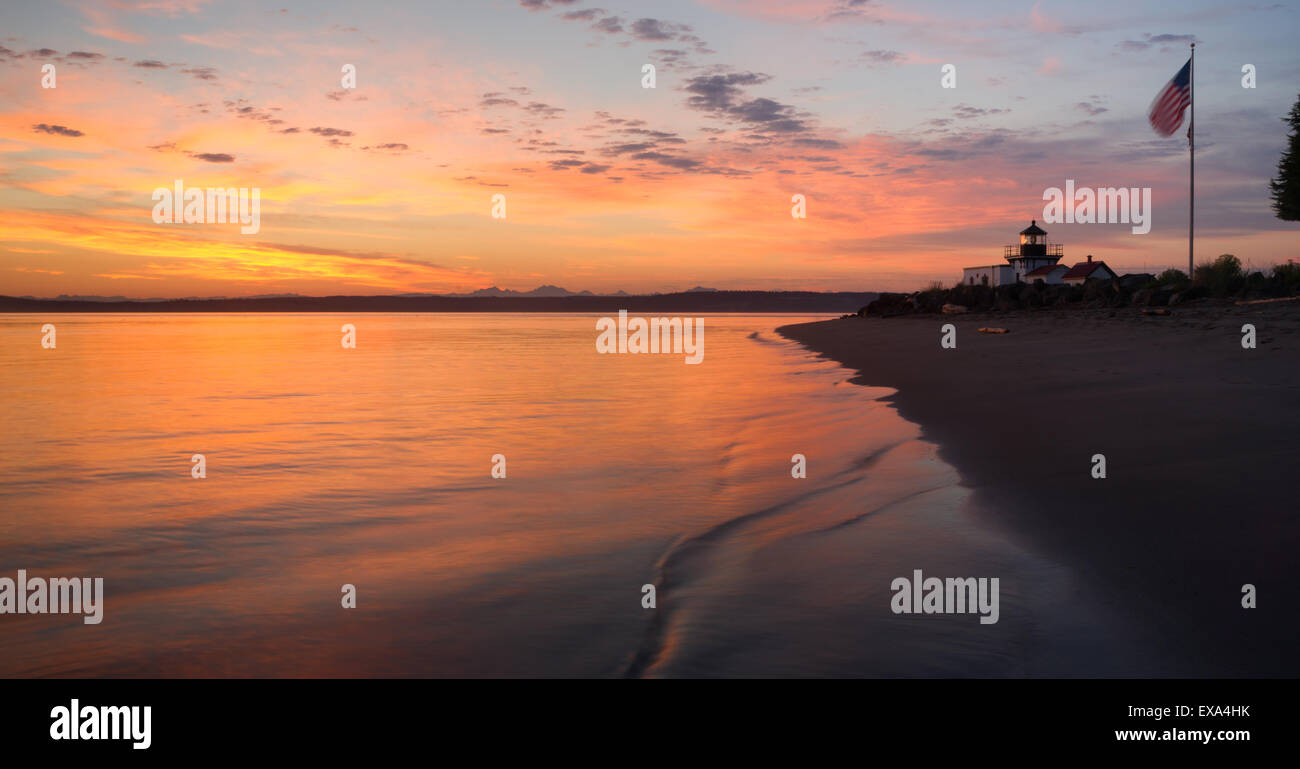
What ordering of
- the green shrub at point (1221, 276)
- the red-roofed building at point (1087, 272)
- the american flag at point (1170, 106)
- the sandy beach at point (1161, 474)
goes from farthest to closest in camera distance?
the red-roofed building at point (1087, 272), the green shrub at point (1221, 276), the american flag at point (1170, 106), the sandy beach at point (1161, 474)

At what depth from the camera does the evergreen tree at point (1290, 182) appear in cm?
4416

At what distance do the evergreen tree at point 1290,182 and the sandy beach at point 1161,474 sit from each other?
3273 cm

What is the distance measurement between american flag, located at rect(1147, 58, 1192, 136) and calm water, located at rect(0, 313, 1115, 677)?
883 inches

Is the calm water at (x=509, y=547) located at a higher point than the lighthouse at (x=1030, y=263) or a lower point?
lower

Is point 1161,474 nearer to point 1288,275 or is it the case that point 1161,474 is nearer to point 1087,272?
point 1288,275

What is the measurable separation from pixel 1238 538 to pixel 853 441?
670 centimetres

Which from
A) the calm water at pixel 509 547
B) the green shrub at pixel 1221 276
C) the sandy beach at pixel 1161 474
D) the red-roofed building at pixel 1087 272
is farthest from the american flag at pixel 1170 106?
the red-roofed building at pixel 1087 272

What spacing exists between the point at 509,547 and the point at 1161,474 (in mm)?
6498

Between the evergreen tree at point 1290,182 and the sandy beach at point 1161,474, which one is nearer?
the sandy beach at point 1161,474

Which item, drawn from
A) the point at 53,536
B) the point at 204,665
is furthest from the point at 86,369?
the point at 204,665

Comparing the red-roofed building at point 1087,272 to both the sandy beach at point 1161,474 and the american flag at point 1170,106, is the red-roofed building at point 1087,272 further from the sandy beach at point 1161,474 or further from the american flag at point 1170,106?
the sandy beach at point 1161,474

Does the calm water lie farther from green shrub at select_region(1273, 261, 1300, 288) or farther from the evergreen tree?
the evergreen tree

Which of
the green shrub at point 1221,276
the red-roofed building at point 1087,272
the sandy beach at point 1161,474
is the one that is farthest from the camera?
the red-roofed building at point 1087,272

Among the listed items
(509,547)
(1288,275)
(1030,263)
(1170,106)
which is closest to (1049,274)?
(1030,263)
